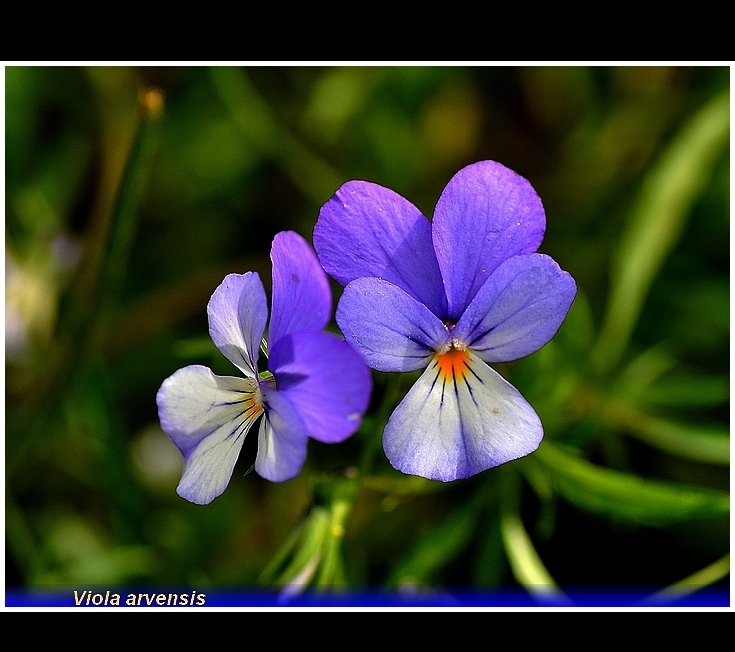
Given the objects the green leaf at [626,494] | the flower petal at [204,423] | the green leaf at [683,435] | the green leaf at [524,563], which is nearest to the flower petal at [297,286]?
the flower petal at [204,423]

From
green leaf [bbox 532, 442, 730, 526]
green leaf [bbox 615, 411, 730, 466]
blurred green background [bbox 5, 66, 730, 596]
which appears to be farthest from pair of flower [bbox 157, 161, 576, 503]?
green leaf [bbox 615, 411, 730, 466]

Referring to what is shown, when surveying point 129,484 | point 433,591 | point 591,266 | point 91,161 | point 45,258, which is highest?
point 91,161

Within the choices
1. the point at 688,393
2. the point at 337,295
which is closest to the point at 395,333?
the point at 337,295

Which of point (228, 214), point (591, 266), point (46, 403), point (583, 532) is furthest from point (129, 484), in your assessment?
point (591, 266)

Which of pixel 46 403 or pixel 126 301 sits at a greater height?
pixel 126 301

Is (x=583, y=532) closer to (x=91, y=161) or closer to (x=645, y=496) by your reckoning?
(x=645, y=496)

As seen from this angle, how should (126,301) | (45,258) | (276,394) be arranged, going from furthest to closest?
(126,301) → (45,258) → (276,394)

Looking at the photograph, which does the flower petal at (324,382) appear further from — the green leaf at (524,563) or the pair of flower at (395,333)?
the green leaf at (524,563)

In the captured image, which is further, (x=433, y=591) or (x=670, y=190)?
(x=670, y=190)
